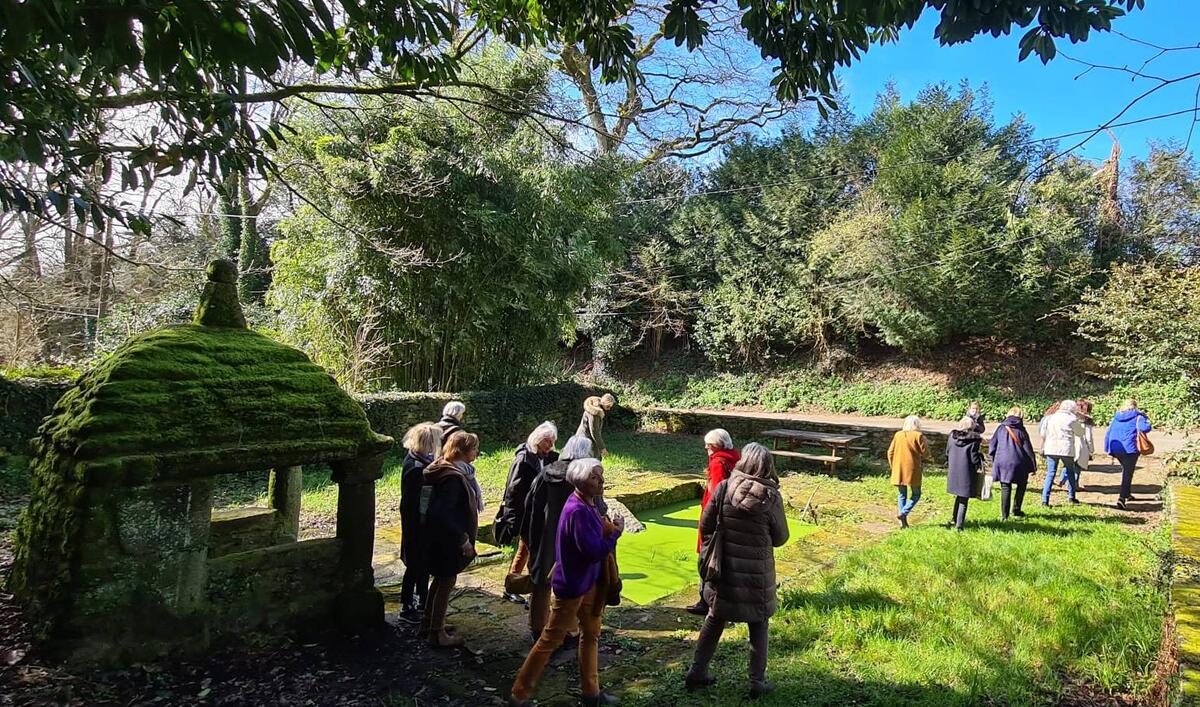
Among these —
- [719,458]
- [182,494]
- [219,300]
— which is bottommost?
[182,494]

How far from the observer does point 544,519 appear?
4180mm

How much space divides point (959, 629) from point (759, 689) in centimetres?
171

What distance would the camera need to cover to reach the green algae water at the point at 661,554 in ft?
20.1

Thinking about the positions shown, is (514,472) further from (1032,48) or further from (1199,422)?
(1199,422)

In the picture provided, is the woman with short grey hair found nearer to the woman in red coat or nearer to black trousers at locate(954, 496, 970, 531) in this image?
the woman in red coat

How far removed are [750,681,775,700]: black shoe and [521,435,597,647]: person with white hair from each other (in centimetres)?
127

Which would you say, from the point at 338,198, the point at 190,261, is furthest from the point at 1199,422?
the point at 190,261

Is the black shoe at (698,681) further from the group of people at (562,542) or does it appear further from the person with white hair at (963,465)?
the person with white hair at (963,465)

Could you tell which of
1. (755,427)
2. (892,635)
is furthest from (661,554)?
(755,427)

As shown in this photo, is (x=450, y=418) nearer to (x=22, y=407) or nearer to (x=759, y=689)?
(x=759, y=689)

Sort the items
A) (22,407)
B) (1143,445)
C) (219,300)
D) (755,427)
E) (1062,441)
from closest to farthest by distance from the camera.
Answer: (219,300), (22,407), (1062,441), (1143,445), (755,427)

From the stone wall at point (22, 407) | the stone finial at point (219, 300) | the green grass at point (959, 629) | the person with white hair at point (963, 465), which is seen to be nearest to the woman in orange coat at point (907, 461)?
the person with white hair at point (963, 465)

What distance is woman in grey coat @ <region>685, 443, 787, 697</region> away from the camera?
142 inches

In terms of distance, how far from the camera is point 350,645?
4059 millimetres
